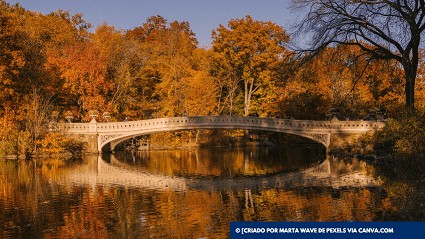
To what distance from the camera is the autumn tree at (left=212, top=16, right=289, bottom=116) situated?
144 feet

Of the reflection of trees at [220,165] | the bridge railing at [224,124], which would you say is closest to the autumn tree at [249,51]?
the bridge railing at [224,124]

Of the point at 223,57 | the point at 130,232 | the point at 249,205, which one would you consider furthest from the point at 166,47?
the point at 130,232

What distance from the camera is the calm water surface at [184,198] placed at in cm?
1323

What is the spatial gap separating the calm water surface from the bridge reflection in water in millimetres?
42

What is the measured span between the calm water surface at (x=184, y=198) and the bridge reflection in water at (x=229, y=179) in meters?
0.04

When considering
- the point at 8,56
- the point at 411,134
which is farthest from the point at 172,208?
the point at 8,56

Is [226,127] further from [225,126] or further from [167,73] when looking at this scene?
[167,73]

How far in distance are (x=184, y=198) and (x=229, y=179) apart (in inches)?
236

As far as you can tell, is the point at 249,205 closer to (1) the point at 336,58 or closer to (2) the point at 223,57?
(1) the point at 336,58

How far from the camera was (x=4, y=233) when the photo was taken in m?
12.7

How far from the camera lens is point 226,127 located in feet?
120

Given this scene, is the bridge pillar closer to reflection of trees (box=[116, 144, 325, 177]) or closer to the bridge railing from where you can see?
the bridge railing

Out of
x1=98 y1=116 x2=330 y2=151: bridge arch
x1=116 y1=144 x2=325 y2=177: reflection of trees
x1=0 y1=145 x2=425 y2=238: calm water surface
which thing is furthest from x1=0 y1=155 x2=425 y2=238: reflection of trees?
x1=98 y1=116 x2=330 y2=151: bridge arch

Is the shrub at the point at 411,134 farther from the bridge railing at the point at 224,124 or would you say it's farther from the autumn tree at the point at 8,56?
the autumn tree at the point at 8,56
